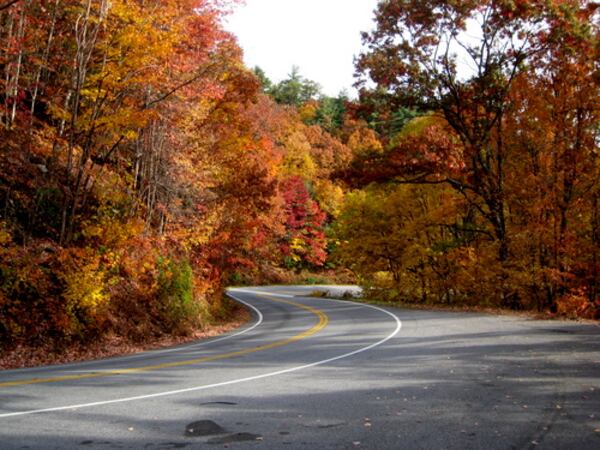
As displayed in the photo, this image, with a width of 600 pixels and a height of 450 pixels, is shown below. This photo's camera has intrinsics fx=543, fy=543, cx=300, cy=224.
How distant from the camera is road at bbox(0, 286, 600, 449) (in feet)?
18.4

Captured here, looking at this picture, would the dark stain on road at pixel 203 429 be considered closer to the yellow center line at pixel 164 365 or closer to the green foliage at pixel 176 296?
the yellow center line at pixel 164 365

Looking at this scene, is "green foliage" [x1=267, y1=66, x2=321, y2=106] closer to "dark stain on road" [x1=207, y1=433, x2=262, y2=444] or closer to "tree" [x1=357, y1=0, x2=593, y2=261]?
"tree" [x1=357, y1=0, x2=593, y2=261]

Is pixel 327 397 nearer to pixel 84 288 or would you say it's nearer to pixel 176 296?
pixel 84 288

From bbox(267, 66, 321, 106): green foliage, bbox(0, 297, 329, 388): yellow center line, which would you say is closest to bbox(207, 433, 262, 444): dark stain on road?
bbox(0, 297, 329, 388): yellow center line

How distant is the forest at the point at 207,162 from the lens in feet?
52.2

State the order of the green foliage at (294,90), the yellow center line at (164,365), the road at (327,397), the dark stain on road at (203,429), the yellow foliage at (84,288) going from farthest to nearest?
the green foliage at (294,90), the yellow foliage at (84,288), the yellow center line at (164,365), the dark stain on road at (203,429), the road at (327,397)

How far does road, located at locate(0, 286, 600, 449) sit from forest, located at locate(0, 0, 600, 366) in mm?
4556

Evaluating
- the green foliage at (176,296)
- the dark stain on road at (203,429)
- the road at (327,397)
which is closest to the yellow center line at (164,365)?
the road at (327,397)

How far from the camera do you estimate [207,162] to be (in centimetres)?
2261

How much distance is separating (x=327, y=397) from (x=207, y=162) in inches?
648

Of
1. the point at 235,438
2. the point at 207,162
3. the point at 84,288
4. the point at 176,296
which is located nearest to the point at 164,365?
the point at 84,288

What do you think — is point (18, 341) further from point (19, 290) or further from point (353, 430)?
point (353, 430)

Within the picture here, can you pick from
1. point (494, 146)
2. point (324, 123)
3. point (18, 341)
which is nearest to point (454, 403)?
point (18, 341)

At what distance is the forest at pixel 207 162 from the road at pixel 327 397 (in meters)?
4.56
